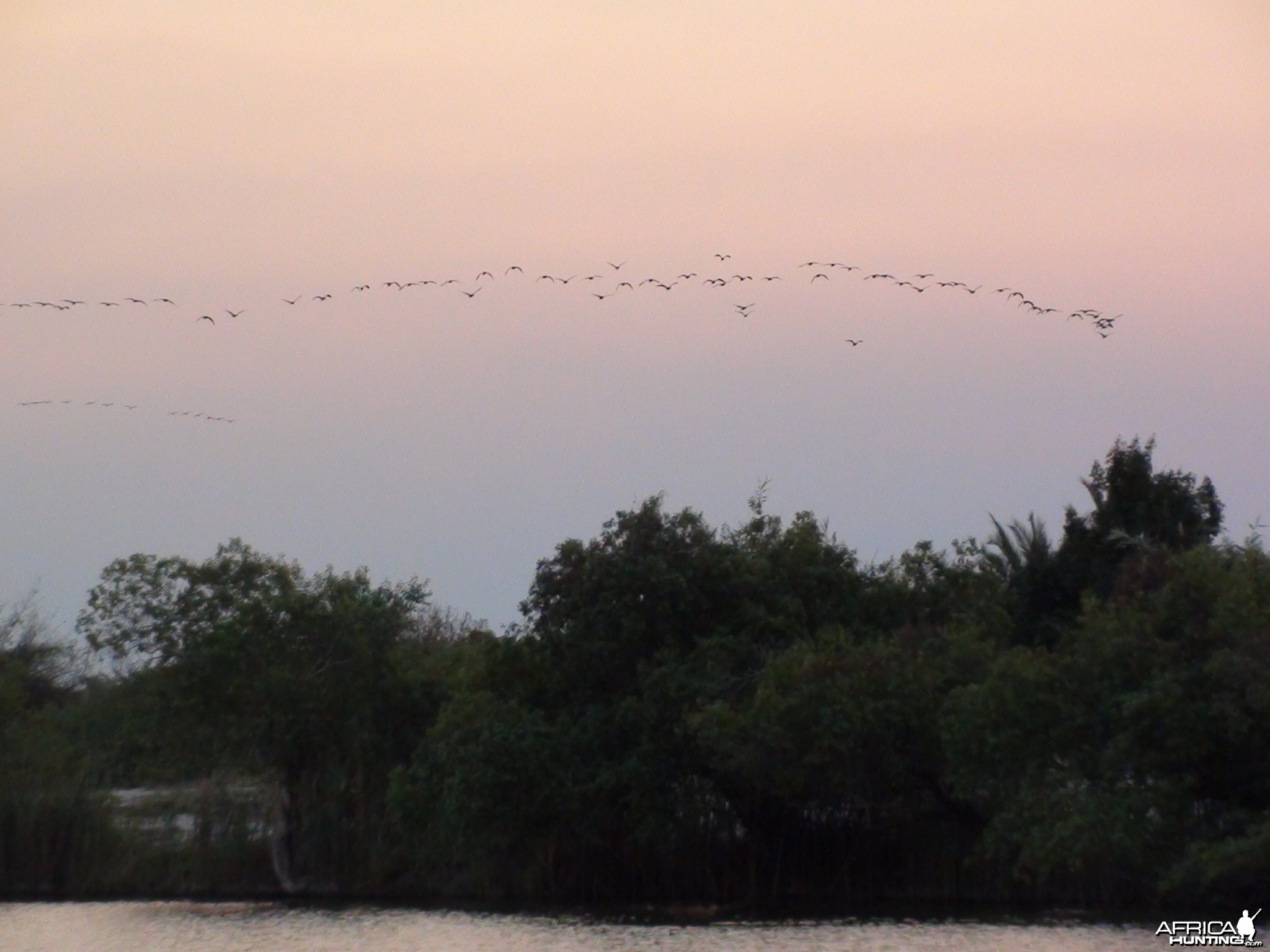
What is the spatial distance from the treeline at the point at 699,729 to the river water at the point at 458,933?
4.79ft

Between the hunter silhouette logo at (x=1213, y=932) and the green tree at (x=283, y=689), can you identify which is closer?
the hunter silhouette logo at (x=1213, y=932)

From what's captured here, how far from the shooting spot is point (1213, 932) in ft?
82.5

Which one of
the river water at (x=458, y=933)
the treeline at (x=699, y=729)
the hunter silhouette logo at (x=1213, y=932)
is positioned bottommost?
the river water at (x=458, y=933)

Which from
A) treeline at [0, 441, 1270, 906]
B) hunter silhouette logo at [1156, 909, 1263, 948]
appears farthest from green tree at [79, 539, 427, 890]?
hunter silhouette logo at [1156, 909, 1263, 948]

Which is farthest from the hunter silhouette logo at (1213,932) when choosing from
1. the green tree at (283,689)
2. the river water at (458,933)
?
the green tree at (283,689)

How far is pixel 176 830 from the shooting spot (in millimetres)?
38594

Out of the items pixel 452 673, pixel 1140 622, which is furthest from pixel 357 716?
pixel 1140 622

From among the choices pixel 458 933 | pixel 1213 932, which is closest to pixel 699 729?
pixel 458 933

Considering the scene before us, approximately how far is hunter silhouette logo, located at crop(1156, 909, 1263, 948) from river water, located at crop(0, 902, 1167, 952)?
0.34 m

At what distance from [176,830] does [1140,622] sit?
2415cm

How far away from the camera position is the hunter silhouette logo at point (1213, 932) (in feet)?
77.9

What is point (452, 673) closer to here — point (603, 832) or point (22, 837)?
point (603, 832)

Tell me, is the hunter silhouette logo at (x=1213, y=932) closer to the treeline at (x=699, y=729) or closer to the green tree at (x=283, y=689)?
the treeline at (x=699, y=729)

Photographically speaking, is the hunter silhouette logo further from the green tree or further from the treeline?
the green tree
